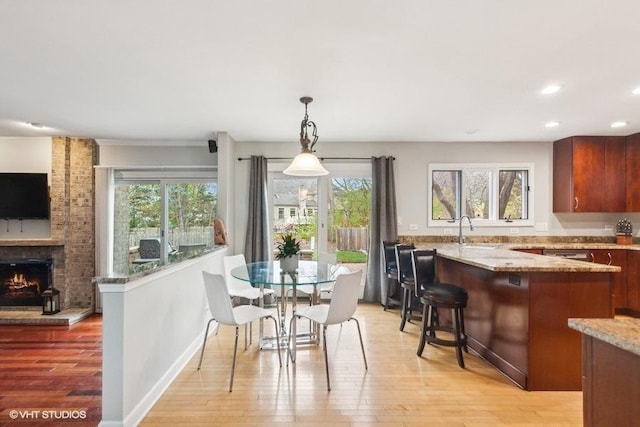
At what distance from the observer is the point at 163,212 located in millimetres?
4754

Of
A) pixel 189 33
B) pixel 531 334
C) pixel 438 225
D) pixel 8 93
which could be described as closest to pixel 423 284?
pixel 531 334

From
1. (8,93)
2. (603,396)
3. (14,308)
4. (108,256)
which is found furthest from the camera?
(108,256)

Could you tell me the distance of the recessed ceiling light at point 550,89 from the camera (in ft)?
A: 9.15

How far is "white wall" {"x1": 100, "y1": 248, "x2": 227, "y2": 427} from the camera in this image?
74.5 inches

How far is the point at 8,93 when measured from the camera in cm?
292

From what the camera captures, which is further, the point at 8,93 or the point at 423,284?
the point at 423,284

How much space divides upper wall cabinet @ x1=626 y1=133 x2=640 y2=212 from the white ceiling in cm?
87

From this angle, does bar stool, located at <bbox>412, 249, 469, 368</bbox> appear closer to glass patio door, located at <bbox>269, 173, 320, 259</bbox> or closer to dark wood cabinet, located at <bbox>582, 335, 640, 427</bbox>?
dark wood cabinet, located at <bbox>582, 335, 640, 427</bbox>

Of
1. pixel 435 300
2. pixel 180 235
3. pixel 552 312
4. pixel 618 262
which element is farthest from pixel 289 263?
pixel 618 262

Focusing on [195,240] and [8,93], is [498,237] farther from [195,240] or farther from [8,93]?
[8,93]

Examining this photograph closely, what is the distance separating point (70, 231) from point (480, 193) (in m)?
6.00

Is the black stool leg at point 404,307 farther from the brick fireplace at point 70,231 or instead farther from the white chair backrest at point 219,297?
the brick fireplace at point 70,231

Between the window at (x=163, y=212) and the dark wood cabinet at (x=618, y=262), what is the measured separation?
5.27 m

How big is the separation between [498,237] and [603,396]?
4.05 metres
